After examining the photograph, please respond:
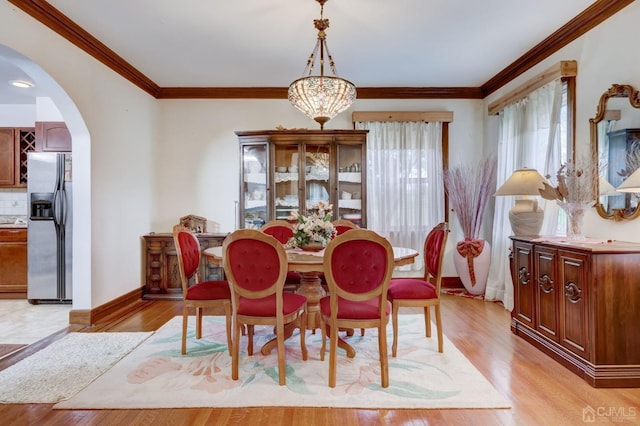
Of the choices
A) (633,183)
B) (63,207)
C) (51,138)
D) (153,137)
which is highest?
(153,137)

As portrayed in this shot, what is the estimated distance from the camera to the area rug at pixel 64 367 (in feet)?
6.72

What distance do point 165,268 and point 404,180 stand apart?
10.7 ft

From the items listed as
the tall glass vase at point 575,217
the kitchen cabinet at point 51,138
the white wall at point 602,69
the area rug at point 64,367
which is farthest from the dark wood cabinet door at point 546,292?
the kitchen cabinet at point 51,138

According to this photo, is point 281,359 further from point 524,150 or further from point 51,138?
point 51,138

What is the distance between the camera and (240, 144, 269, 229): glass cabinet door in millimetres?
4281

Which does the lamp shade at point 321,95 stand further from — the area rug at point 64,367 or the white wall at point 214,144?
the area rug at point 64,367

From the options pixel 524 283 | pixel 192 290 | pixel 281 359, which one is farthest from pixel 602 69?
pixel 192 290

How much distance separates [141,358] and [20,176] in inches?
147

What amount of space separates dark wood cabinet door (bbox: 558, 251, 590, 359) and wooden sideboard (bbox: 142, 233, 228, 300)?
11.2 feet

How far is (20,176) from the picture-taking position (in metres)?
4.56

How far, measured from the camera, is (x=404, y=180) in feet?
14.9

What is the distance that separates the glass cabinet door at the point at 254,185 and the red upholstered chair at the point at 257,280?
2161 mm

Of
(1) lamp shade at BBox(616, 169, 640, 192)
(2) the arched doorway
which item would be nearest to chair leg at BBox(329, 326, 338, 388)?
(1) lamp shade at BBox(616, 169, 640, 192)

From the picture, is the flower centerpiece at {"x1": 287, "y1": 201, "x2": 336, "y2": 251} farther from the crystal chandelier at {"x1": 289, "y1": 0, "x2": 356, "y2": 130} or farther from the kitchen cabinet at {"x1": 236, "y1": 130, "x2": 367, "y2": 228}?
the kitchen cabinet at {"x1": 236, "y1": 130, "x2": 367, "y2": 228}
